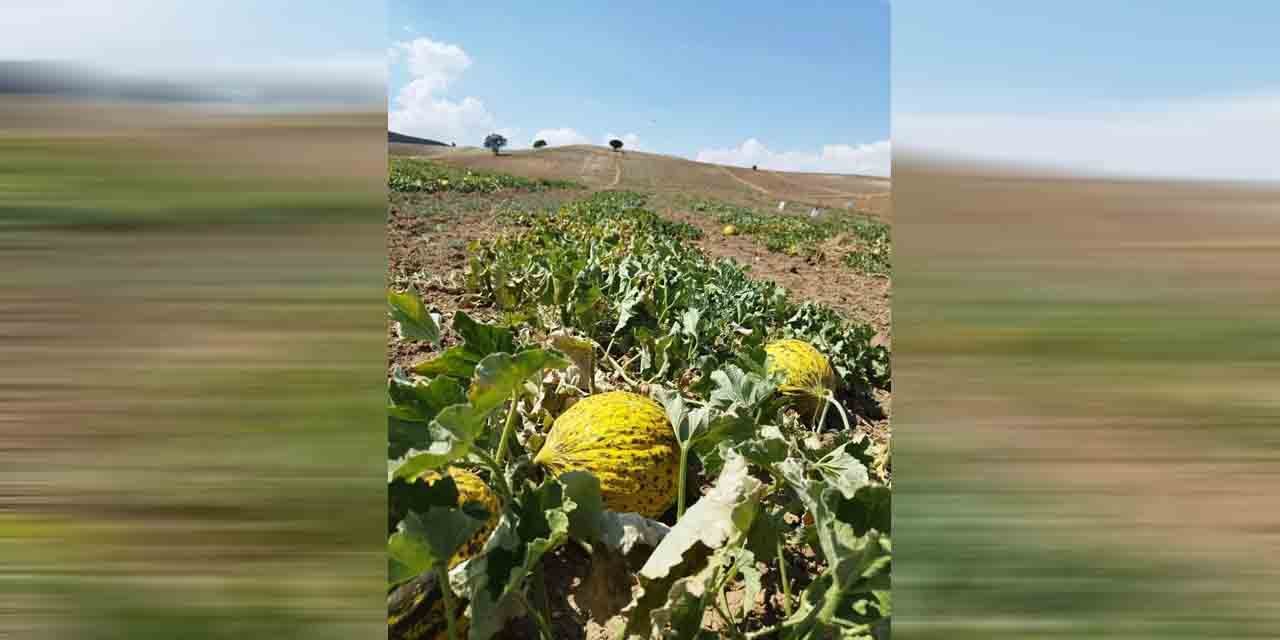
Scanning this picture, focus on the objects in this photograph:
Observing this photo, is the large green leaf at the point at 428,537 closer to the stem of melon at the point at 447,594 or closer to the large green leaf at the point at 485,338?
the stem of melon at the point at 447,594

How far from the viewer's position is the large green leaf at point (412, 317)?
5.32 feet

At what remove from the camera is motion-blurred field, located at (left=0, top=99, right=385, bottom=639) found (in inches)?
20.8

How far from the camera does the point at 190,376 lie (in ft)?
1.79

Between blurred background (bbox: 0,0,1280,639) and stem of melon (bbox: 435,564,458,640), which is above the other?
blurred background (bbox: 0,0,1280,639)

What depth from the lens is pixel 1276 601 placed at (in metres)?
0.49

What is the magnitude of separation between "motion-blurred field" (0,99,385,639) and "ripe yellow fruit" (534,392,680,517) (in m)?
1.29

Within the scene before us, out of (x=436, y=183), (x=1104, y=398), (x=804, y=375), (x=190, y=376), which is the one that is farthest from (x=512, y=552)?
(x=436, y=183)

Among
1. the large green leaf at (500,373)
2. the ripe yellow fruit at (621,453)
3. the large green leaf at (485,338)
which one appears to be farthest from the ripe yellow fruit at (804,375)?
the large green leaf at (500,373)

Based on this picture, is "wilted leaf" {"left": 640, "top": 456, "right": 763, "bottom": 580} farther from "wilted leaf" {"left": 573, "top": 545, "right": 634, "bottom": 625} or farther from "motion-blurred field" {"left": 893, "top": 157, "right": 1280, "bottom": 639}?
"motion-blurred field" {"left": 893, "top": 157, "right": 1280, "bottom": 639}

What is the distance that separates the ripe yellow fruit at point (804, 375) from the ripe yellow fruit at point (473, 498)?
1.44 metres

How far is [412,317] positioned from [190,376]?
3.65 feet

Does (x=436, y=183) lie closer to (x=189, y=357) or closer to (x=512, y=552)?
(x=512, y=552)

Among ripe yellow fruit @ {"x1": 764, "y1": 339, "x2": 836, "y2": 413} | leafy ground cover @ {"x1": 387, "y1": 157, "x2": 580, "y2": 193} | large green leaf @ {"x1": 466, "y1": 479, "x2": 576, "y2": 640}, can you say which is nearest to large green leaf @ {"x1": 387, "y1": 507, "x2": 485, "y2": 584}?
large green leaf @ {"x1": 466, "y1": 479, "x2": 576, "y2": 640}

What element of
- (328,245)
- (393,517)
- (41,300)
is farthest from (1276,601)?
(393,517)
